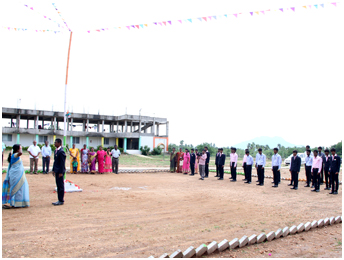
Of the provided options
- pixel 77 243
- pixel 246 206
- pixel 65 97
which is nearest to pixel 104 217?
pixel 77 243

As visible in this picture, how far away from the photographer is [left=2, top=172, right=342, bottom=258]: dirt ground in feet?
14.5

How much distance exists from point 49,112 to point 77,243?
40.2 meters

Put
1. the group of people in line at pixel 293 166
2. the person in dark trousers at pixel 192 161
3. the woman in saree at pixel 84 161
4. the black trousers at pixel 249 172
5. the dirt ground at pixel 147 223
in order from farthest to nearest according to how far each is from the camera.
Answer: the person in dark trousers at pixel 192 161
the woman in saree at pixel 84 161
the black trousers at pixel 249 172
the group of people in line at pixel 293 166
the dirt ground at pixel 147 223

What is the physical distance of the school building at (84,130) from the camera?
4061cm

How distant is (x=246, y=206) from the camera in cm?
791

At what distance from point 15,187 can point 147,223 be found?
11.9ft

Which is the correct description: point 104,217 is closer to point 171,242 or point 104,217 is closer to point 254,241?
point 171,242

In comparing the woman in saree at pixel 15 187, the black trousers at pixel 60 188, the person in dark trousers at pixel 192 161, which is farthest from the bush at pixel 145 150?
the woman in saree at pixel 15 187

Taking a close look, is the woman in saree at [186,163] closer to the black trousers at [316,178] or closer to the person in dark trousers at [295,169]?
the person in dark trousers at [295,169]

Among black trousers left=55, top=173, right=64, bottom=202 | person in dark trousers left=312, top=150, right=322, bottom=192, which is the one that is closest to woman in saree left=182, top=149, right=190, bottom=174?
person in dark trousers left=312, top=150, right=322, bottom=192

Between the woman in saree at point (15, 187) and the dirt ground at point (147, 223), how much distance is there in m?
0.31

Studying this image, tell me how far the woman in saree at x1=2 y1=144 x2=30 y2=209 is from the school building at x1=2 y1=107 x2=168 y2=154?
34967 mm

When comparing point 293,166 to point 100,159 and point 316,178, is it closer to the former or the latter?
point 316,178

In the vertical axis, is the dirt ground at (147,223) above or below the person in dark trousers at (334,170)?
below
